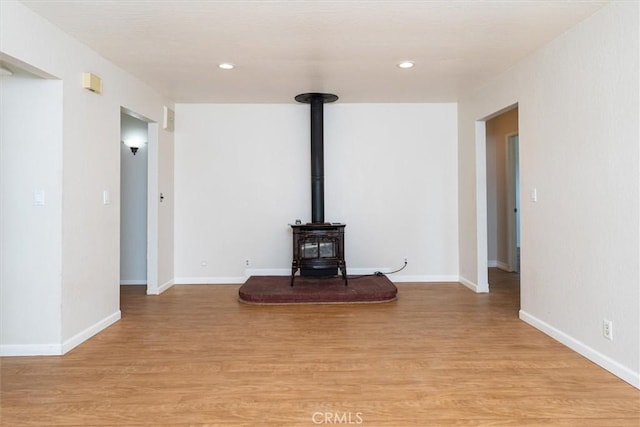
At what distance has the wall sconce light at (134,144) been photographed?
4.99 m

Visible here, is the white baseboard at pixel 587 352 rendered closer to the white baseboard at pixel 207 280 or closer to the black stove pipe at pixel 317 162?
the black stove pipe at pixel 317 162

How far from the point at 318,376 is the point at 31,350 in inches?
82.0

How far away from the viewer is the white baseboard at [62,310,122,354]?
2.88 metres

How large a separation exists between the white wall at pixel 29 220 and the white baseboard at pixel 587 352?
3.70 metres

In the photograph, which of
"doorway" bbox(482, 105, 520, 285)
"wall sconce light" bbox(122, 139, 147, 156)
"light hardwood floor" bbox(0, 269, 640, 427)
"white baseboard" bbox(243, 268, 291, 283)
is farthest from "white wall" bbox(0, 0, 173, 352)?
"doorway" bbox(482, 105, 520, 285)

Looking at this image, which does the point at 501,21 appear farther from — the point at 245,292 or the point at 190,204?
the point at 190,204

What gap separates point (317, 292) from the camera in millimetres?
4254

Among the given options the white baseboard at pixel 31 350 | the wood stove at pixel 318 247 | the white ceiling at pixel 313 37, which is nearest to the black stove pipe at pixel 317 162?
the wood stove at pixel 318 247

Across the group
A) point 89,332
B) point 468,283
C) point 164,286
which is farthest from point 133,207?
point 468,283

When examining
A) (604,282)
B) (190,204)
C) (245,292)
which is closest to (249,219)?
(190,204)

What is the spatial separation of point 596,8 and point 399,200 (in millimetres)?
3027

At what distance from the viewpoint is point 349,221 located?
5246 mm

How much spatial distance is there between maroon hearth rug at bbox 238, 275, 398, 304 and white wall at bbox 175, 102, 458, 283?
0.70 m

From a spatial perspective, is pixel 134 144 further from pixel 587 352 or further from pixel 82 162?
pixel 587 352
